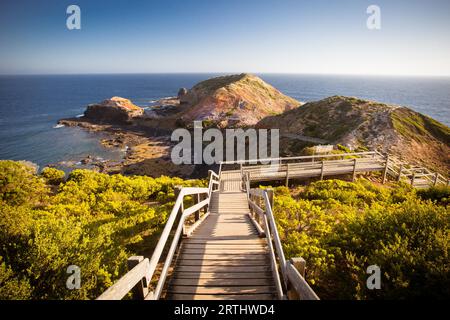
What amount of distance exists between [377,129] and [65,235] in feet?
93.9

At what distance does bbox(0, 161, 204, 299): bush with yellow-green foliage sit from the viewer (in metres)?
3.93

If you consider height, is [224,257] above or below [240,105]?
below

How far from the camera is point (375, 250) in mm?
4648

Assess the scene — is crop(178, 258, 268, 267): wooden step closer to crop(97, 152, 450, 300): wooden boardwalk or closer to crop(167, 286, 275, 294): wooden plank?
crop(97, 152, 450, 300): wooden boardwalk

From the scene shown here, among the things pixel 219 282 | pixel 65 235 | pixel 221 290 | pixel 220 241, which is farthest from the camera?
pixel 220 241

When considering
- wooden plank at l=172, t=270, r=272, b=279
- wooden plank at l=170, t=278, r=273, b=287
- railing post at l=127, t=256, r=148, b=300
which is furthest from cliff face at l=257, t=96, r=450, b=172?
railing post at l=127, t=256, r=148, b=300

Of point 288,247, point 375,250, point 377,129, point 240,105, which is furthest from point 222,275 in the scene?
point 240,105

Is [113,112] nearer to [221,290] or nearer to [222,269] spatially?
[222,269]

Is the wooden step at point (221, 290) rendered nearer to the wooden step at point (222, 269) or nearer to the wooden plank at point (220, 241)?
the wooden step at point (222, 269)

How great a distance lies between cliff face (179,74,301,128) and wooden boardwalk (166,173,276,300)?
1643 inches

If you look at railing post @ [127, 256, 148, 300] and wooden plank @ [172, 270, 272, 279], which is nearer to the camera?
railing post @ [127, 256, 148, 300]

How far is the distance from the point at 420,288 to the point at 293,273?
196cm

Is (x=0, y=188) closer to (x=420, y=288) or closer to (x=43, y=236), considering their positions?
(x=43, y=236)

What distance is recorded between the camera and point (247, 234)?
21.0 feet
